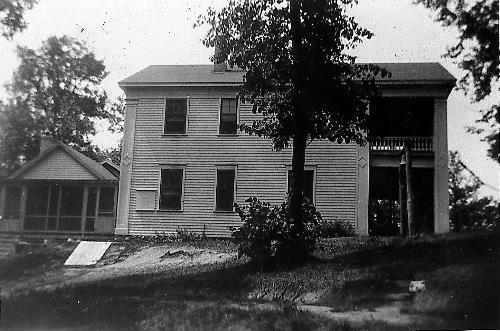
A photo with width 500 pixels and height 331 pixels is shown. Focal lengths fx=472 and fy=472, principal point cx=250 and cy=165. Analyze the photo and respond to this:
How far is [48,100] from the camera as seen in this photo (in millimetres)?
21328

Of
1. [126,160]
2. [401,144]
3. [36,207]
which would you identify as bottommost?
[36,207]

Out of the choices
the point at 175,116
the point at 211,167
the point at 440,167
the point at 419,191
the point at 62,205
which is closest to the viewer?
the point at 440,167

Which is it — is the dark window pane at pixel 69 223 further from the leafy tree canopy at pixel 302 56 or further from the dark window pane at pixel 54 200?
the leafy tree canopy at pixel 302 56

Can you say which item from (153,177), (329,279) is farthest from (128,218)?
(329,279)

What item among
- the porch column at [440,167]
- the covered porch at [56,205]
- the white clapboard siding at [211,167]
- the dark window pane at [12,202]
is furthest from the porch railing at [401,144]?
the dark window pane at [12,202]

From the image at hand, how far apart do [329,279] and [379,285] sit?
1.04m

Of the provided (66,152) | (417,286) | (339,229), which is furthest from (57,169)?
(417,286)

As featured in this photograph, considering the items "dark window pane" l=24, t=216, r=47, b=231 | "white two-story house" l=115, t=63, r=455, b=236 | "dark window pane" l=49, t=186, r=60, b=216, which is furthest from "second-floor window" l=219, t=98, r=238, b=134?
"dark window pane" l=24, t=216, r=47, b=231

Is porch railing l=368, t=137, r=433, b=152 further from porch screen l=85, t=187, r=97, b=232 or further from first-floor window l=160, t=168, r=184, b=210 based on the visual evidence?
porch screen l=85, t=187, r=97, b=232

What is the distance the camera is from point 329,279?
8008 millimetres

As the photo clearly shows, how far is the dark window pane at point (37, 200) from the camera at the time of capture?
1783cm

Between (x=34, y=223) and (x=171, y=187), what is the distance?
7.10m

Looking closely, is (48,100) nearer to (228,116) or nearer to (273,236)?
(228,116)

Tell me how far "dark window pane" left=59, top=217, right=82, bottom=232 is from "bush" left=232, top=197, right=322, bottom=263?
10466mm
